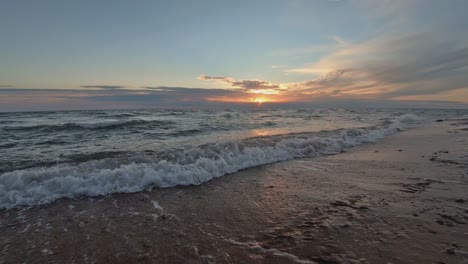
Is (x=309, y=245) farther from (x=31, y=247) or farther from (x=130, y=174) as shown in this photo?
(x=130, y=174)

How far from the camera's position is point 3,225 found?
4.29m

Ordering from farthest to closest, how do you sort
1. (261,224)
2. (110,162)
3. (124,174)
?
1. (110,162)
2. (124,174)
3. (261,224)

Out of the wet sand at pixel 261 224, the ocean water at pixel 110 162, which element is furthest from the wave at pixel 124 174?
the wet sand at pixel 261 224

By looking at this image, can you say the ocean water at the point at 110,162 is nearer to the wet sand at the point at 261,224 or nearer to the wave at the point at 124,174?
the wave at the point at 124,174

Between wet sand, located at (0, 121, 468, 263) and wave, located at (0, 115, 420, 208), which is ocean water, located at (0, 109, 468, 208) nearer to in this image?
wave, located at (0, 115, 420, 208)

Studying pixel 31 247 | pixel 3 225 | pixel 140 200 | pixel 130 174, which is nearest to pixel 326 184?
pixel 140 200

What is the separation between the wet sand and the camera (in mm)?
3281

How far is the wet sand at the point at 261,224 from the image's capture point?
3281 millimetres

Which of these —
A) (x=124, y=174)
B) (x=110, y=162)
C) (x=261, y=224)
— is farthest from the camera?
(x=110, y=162)

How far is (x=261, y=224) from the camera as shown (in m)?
4.13

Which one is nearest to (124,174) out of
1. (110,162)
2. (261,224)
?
(110,162)

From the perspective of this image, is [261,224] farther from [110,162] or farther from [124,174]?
[110,162]

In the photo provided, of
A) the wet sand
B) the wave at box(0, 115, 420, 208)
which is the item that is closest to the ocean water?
the wave at box(0, 115, 420, 208)

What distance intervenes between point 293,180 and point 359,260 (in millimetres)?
3601
